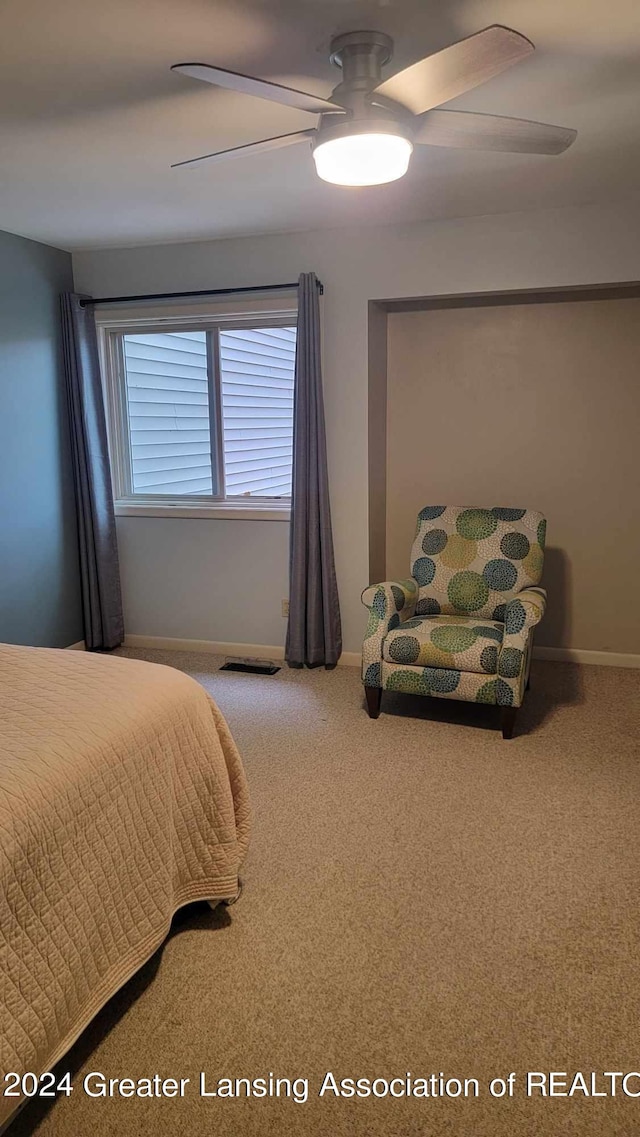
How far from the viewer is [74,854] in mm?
1581

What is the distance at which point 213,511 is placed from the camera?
4.48 m

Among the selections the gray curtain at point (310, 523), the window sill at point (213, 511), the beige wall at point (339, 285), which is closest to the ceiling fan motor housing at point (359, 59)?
the beige wall at point (339, 285)

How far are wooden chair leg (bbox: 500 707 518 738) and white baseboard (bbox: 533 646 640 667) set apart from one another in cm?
116

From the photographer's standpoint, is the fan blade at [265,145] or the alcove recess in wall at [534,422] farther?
the alcove recess in wall at [534,422]

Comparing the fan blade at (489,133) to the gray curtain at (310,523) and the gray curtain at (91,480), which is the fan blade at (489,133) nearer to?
the gray curtain at (310,523)

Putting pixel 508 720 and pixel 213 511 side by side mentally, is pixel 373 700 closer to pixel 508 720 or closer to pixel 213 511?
pixel 508 720

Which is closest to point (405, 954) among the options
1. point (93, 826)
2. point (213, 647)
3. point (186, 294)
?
point (93, 826)

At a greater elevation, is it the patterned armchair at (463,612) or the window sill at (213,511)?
the window sill at (213,511)

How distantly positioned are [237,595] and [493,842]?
7.84 feet

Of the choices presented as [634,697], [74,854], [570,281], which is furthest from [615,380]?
[74,854]

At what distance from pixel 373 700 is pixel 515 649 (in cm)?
73

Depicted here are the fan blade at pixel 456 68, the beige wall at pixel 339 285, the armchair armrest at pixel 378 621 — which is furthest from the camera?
the beige wall at pixel 339 285

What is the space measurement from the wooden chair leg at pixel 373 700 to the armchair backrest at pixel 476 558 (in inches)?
21.0

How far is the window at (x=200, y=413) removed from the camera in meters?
4.36
